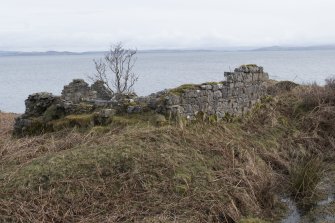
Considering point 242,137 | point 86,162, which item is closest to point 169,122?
point 242,137

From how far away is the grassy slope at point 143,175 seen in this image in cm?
869

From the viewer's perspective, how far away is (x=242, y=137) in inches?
537

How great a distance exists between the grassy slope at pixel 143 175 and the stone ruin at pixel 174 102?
29.6 inches

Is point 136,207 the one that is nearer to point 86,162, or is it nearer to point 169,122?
point 86,162

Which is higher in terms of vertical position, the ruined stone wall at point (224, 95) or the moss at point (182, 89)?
the moss at point (182, 89)

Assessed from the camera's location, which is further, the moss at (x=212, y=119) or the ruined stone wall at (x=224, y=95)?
the moss at (x=212, y=119)

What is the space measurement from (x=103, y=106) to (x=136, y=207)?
6.03m

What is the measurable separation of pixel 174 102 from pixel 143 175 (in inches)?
153

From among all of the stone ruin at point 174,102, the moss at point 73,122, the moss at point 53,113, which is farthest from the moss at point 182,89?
the moss at point 53,113

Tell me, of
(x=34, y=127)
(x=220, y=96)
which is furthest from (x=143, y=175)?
(x=34, y=127)

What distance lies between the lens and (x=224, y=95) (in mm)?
15031

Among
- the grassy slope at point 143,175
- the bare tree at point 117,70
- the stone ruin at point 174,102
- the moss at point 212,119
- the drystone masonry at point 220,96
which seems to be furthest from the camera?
the bare tree at point 117,70

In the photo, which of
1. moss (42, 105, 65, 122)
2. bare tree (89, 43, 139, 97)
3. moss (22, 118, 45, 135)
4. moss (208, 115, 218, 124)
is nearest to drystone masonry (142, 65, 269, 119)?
moss (208, 115, 218, 124)

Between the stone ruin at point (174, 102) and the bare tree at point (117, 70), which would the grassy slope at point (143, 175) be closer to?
the stone ruin at point (174, 102)
